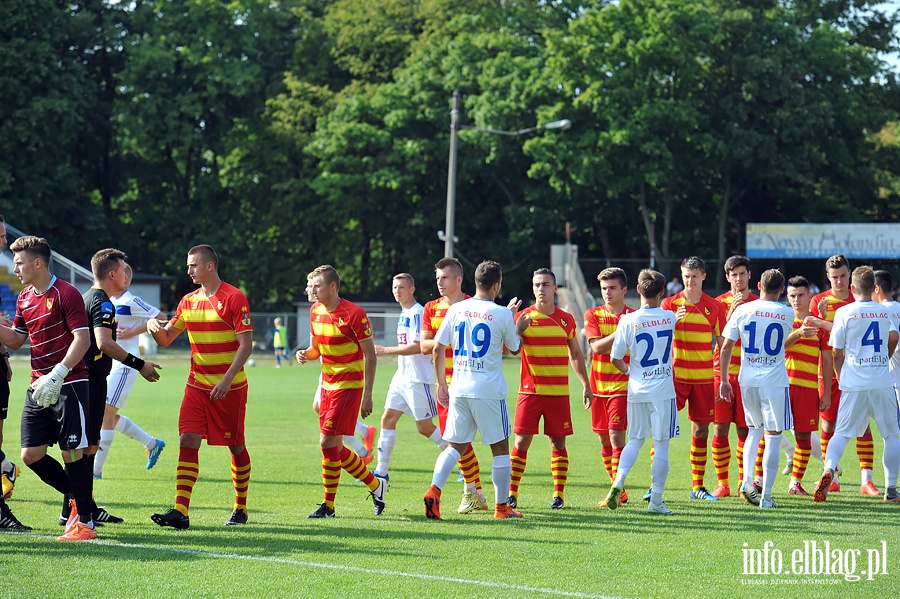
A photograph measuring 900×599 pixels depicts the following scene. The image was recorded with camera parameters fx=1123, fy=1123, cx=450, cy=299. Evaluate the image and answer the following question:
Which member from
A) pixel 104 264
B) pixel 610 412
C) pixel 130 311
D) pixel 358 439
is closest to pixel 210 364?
pixel 104 264

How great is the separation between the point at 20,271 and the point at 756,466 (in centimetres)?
717

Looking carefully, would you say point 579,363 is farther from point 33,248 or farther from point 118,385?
point 118,385

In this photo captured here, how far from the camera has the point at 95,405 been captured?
8.41 m

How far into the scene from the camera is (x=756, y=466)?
11.3 m

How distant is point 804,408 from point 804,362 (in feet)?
1.52

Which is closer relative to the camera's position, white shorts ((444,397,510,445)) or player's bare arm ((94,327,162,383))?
player's bare arm ((94,327,162,383))

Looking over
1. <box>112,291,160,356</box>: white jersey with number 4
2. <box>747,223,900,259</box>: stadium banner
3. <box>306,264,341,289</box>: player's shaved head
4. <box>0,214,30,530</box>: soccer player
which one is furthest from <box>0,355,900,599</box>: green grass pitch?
<box>747,223,900,259</box>: stadium banner

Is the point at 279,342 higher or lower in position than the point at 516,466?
higher

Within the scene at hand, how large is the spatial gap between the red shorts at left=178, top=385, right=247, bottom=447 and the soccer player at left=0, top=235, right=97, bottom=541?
2.55 ft

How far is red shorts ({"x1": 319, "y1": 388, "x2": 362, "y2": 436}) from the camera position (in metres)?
9.32

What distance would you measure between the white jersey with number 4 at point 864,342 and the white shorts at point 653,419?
189cm

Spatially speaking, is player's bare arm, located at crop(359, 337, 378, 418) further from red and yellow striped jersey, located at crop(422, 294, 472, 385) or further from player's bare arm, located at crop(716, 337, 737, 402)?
player's bare arm, located at crop(716, 337, 737, 402)

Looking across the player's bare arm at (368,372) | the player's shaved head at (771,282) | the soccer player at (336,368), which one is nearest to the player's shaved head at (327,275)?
the soccer player at (336,368)

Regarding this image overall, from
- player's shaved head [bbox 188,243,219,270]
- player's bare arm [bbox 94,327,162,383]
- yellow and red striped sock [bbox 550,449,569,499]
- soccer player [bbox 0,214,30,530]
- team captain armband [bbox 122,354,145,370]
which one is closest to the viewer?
player's bare arm [bbox 94,327,162,383]
